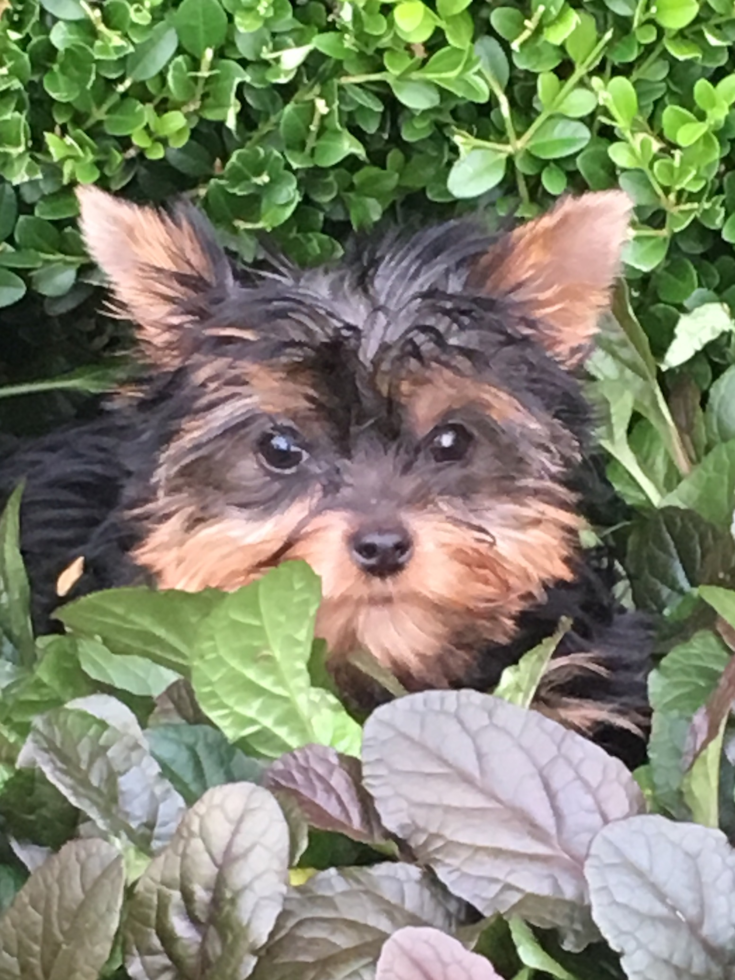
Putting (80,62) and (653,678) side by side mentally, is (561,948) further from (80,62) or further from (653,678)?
(80,62)

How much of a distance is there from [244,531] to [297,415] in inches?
2.8

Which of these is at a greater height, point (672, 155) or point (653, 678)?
point (672, 155)

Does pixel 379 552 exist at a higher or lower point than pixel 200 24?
lower

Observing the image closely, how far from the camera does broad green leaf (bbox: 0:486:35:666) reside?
72 centimetres

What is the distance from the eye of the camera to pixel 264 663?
1.89 ft

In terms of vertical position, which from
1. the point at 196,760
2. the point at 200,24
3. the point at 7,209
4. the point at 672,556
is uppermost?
the point at 200,24

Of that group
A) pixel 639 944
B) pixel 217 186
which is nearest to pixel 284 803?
pixel 639 944

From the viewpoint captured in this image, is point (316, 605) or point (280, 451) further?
point (280, 451)

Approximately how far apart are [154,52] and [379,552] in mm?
368

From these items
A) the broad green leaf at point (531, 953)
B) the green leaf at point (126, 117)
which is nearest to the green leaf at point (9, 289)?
the green leaf at point (126, 117)

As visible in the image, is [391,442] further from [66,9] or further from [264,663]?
[66,9]

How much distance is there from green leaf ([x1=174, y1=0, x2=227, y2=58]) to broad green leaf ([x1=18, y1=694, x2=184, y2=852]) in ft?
1.52

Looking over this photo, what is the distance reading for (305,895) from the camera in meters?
0.49

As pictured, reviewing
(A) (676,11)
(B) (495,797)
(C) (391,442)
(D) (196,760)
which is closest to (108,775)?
(D) (196,760)
